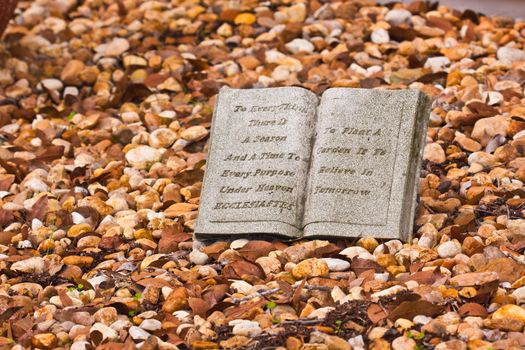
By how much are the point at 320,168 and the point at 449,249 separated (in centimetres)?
60

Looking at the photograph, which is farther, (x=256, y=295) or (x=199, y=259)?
(x=199, y=259)

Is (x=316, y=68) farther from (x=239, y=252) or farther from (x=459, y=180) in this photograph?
(x=239, y=252)

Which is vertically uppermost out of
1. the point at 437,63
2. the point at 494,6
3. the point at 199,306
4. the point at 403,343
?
the point at 494,6

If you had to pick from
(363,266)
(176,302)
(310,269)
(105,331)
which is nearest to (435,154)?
(363,266)

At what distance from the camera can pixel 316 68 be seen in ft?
18.5

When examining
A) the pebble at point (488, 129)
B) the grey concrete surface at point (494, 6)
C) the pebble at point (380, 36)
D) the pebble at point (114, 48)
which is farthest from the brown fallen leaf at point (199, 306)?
the grey concrete surface at point (494, 6)

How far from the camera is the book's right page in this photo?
4.08 metres

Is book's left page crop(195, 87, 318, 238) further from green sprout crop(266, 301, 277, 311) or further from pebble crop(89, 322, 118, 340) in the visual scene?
pebble crop(89, 322, 118, 340)

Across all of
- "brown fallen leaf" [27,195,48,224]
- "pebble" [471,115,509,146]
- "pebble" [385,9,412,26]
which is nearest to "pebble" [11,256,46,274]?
"brown fallen leaf" [27,195,48,224]

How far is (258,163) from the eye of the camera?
4277mm

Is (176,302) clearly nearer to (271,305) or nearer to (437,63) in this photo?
(271,305)

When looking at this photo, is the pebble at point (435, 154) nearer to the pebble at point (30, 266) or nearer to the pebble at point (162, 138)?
the pebble at point (162, 138)

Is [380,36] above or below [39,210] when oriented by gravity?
above

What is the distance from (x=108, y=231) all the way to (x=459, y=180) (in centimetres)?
142
